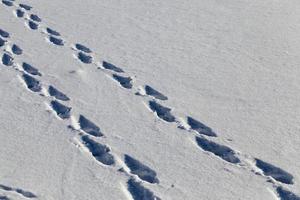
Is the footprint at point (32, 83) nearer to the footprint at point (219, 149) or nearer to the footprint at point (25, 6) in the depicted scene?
the footprint at point (219, 149)

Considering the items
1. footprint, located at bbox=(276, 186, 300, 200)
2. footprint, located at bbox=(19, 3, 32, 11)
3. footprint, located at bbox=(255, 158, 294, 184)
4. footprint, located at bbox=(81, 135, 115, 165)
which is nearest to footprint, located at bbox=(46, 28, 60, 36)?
footprint, located at bbox=(19, 3, 32, 11)

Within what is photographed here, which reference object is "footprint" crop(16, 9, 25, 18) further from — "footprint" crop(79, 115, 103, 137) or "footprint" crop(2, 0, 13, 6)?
"footprint" crop(79, 115, 103, 137)

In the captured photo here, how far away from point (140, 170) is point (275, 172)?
2.57 ft

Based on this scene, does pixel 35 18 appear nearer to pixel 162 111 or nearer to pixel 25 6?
pixel 25 6

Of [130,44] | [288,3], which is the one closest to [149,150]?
[130,44]

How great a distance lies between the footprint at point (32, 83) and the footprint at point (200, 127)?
1.16 m

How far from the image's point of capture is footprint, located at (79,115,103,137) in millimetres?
3928

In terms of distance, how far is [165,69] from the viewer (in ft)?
15.6

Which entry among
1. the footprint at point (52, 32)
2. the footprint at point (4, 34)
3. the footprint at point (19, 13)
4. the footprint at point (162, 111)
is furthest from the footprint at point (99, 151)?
the footprint at point (19, 13)

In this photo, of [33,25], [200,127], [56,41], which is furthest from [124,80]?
[33,25]

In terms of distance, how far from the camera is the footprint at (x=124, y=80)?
4.51 meters

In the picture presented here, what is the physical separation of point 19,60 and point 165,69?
1175mm

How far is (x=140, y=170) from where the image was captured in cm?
355

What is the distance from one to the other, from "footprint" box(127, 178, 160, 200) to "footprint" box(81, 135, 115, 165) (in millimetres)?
263
